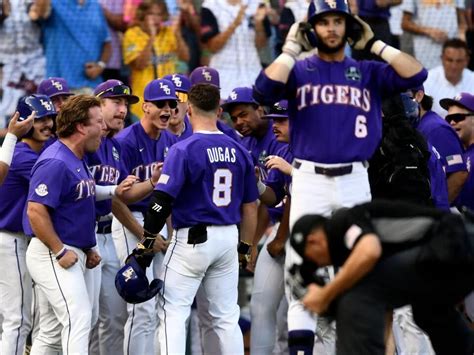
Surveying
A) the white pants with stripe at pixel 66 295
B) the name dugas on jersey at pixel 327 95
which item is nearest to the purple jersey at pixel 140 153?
the white pants with stripe at pixel 66 295

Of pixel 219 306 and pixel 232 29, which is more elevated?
pixel 232 29

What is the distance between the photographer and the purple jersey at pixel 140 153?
8.77 m

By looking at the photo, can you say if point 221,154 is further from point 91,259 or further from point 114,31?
point 114,31

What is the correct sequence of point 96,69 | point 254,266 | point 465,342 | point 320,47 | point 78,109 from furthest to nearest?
point 96,69 → point 254,266 → point 78,109 → point 320,47 → point 465,342

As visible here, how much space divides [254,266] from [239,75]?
3024 mm

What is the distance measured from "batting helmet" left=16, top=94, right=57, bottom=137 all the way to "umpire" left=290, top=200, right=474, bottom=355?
9.37 feet

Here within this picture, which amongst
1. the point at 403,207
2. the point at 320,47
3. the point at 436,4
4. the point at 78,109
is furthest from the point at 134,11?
the point at 403,207

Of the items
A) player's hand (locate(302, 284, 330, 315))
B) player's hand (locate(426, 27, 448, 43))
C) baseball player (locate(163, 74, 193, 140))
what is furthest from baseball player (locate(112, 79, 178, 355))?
player's hand (locate(426, 27, 448, 43))

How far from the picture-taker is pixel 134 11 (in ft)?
37.4

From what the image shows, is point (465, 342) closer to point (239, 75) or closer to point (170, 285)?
point (170, 285)

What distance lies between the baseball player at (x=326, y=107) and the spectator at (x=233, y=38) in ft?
14.2

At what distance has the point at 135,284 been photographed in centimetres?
763

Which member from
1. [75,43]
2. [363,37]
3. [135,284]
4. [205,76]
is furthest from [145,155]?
[75,43]

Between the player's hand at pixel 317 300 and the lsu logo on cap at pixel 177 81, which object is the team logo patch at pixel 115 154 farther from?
the player's hand at pixel 317 300
